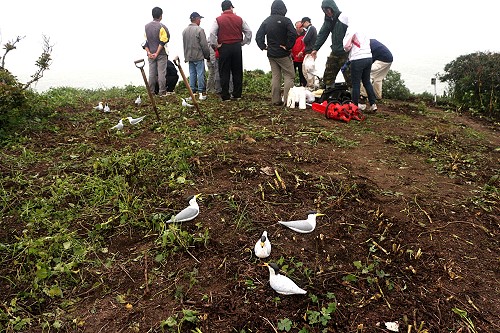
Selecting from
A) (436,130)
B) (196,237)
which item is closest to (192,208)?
(196,237)

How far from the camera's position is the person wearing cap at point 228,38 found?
7.07 meters

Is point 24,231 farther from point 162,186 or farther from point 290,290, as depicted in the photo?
point 290,290

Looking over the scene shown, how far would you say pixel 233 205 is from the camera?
3.47 m

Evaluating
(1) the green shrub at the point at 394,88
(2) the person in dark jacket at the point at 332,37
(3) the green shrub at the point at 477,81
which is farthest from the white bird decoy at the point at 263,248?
(1) the green shrub at the point at 394,88

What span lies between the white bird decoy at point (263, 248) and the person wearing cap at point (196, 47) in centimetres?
532

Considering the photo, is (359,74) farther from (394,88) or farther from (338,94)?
(394,88)

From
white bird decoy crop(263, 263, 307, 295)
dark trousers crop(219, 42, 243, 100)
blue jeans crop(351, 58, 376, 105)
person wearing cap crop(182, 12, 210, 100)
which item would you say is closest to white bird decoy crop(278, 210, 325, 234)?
white bird decoy crop(263, 263, 307, 295)

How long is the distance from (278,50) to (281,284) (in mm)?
5168

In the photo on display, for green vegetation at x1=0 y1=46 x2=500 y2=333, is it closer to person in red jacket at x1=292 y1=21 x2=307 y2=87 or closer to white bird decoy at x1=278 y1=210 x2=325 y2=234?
white bird decoy at x1=278 y1=210 x2=325 y2=234

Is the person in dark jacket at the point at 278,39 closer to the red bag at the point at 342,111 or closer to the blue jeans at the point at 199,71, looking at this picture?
the red bag at the point at 342,111

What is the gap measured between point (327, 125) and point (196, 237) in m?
3.45

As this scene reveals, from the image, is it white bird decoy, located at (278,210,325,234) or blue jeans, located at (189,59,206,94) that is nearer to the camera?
white bird decoy, located at (278,210,325,234)

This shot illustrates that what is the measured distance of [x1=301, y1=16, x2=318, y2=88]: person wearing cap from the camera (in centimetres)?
744

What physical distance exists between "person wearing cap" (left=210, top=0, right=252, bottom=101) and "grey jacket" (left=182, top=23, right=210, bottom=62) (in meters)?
0.55
